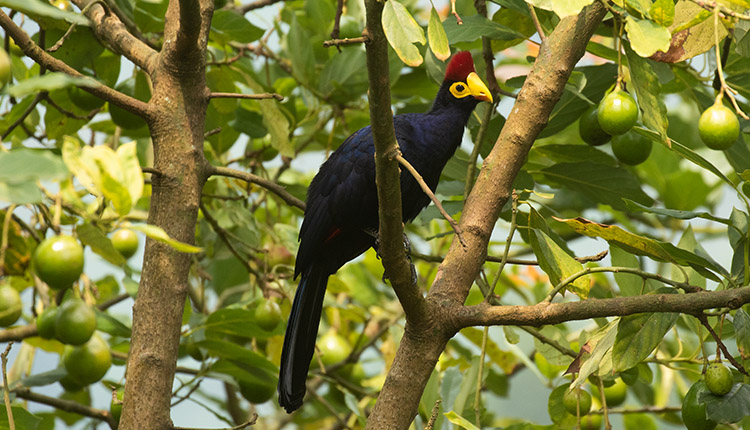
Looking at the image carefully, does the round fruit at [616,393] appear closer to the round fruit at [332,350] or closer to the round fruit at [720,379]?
the round fruit at [720,379]

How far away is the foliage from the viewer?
1.26 metres

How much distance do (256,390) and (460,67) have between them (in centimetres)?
117

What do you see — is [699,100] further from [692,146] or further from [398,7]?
[398,7]

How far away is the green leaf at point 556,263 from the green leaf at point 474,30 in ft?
1.79

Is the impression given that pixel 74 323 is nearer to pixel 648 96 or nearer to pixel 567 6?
pixel 567 6

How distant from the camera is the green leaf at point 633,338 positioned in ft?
4.96

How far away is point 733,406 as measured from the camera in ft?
4.74

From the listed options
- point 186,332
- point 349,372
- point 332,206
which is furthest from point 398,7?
point 349,372

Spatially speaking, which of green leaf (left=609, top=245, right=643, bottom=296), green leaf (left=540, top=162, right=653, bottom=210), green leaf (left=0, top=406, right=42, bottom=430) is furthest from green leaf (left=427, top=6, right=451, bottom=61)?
green leaf (left=0, top=406, right=42, bottom=430)

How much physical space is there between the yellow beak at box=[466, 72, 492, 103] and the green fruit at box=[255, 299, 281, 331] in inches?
33.9

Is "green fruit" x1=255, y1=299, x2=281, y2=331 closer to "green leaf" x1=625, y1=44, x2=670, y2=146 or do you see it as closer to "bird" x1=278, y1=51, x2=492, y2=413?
"bird" x1=278, y1=51, x2=492, y2=413

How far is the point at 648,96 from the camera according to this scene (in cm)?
152

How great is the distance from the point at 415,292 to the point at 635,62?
2.11ft

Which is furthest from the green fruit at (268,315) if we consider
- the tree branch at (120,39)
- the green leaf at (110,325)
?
the tree branch at (120,39)
